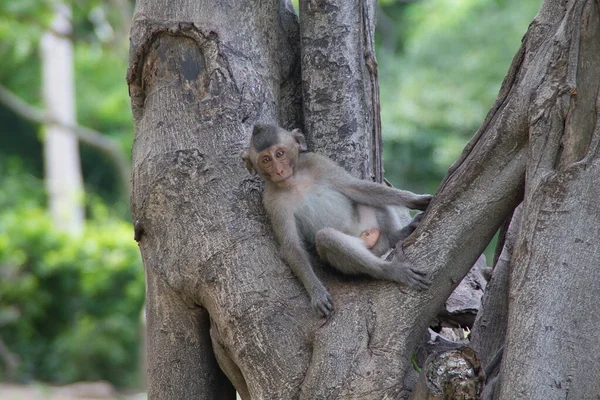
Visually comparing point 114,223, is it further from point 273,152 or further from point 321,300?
point 321,300

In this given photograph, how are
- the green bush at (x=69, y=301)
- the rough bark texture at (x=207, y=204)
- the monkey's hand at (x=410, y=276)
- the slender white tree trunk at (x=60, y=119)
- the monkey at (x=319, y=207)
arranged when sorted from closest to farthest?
the monkey's hand at (x=410, y=276)
the rough bark texture at (x=207, y=204)
the monkey at (x=319, y=207)
the green bush at (x=69, y=301)
the slender white tree trunk at (x=60, y=119)

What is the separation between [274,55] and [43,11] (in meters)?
12.4

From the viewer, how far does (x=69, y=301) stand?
50.5 feet

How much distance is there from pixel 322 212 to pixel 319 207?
33 mm

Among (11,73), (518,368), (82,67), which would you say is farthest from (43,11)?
(518,368)

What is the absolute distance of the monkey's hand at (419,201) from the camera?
429cm

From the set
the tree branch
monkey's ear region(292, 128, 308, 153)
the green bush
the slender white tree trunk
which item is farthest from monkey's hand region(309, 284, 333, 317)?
the slender white tree trunk

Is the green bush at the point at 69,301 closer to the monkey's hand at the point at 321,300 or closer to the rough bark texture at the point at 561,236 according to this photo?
the monkey's hand at the point at 321,300

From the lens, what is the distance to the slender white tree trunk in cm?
1877

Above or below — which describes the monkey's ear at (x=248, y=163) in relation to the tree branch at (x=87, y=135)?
above

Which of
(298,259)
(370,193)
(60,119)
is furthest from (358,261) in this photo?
(60,119)

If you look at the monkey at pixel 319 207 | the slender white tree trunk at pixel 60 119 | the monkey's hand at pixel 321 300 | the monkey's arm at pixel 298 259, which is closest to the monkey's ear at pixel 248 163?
the monkey at pixel 319 207

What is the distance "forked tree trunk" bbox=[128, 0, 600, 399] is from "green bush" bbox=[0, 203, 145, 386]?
34.9ft

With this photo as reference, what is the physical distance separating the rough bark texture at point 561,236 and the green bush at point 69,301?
11958mm
